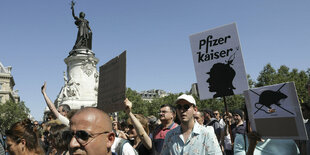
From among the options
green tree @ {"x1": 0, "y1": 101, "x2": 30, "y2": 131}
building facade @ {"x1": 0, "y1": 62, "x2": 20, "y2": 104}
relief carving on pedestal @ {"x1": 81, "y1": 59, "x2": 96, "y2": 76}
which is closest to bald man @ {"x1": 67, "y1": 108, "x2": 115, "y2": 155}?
relief carving on pedestal @ {"x1": 81, "y1": 59, "x2": 96, "y2": 76}

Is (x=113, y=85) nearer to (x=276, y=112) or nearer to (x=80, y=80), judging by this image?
(x=276, y=112)

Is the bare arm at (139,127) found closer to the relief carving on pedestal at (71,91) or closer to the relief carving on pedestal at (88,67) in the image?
the relief carving on pedestal at (71,91)

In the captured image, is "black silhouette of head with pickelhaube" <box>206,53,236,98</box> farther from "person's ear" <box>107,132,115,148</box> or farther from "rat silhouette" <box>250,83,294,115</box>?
"person's ear" <box>107,132,115,148</box>

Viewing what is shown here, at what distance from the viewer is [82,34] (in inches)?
826

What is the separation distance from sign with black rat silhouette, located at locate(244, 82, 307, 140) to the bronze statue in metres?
18.9

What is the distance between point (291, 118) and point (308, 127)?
5.76 feet

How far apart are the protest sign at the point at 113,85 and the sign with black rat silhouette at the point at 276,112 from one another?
1.91m

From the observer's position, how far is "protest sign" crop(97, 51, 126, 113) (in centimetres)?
413

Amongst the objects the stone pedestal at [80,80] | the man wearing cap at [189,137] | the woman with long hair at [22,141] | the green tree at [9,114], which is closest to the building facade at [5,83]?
the green tree at [9,114]

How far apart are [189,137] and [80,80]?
1691 cm

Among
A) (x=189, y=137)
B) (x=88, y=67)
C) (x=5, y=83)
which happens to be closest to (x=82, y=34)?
(x=88, y=67)

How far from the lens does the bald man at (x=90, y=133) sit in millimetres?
1887

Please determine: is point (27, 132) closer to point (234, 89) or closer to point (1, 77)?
point (234, 89)

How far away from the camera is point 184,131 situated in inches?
129
